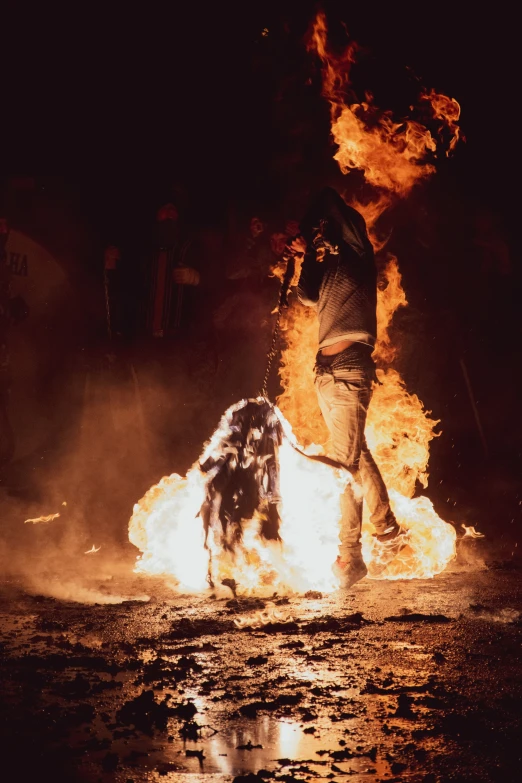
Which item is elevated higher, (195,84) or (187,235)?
(195,84)

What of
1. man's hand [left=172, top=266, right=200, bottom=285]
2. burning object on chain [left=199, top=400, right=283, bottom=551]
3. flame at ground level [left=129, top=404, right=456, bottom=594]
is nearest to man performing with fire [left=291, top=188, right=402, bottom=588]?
flame at ground level [left=129, top=404, right=456, bottom=594]

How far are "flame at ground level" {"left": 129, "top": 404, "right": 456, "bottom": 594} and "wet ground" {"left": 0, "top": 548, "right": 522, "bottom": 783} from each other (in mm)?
235

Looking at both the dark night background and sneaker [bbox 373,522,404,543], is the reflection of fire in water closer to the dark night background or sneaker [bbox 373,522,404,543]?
sneaker [bbox 373,522,404,543]

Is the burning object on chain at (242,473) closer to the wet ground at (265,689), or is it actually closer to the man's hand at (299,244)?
the wet ground at (265,689)

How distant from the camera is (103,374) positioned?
991 centimetres

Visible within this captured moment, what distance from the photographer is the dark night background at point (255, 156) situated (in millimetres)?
9344

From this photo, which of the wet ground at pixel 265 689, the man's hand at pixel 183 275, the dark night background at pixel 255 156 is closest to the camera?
the wet ground at pixel 265 689

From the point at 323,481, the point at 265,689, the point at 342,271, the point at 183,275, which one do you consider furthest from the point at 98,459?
the point at 265,689

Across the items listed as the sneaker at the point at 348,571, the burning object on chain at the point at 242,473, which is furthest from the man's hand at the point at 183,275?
the sneaker at the point at 348,571

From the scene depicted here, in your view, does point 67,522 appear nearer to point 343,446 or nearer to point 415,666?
point 343,446

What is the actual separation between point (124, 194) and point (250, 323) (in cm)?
276

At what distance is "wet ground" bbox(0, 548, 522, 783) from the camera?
8.48 ft

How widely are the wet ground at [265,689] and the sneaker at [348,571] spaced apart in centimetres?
32

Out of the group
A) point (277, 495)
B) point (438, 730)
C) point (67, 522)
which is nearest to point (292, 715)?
point (438, 730)
